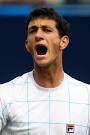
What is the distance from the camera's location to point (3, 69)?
16.3ft

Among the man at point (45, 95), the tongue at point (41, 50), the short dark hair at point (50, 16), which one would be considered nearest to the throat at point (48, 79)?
the man at point (45, 95)

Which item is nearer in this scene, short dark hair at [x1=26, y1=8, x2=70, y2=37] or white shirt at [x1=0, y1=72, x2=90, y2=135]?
white shirt at [x1=0, y1=72, x2=90, y2=135]

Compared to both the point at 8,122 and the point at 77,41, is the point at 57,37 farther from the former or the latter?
the point at 77,41

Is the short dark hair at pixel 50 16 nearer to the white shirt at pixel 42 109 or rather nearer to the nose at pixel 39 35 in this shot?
the nose at pixel 39 35

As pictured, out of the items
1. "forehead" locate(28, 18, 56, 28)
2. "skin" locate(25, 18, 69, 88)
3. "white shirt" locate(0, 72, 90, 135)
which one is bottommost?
"white shirt" locate(0, 72, 90, 135)

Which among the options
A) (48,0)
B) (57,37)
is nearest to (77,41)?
(48,0)

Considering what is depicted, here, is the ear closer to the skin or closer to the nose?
the skin

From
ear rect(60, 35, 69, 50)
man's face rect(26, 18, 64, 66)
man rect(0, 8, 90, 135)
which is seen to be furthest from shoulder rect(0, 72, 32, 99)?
ear rect(60, 35, 69, 50)

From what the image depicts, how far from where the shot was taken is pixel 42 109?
10.2ft

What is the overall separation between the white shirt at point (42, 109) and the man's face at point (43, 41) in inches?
5.6

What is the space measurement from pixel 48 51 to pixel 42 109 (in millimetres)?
303

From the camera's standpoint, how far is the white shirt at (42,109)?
10.0ft

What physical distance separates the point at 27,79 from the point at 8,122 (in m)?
0.25

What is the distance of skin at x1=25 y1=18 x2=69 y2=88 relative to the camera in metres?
3.10
